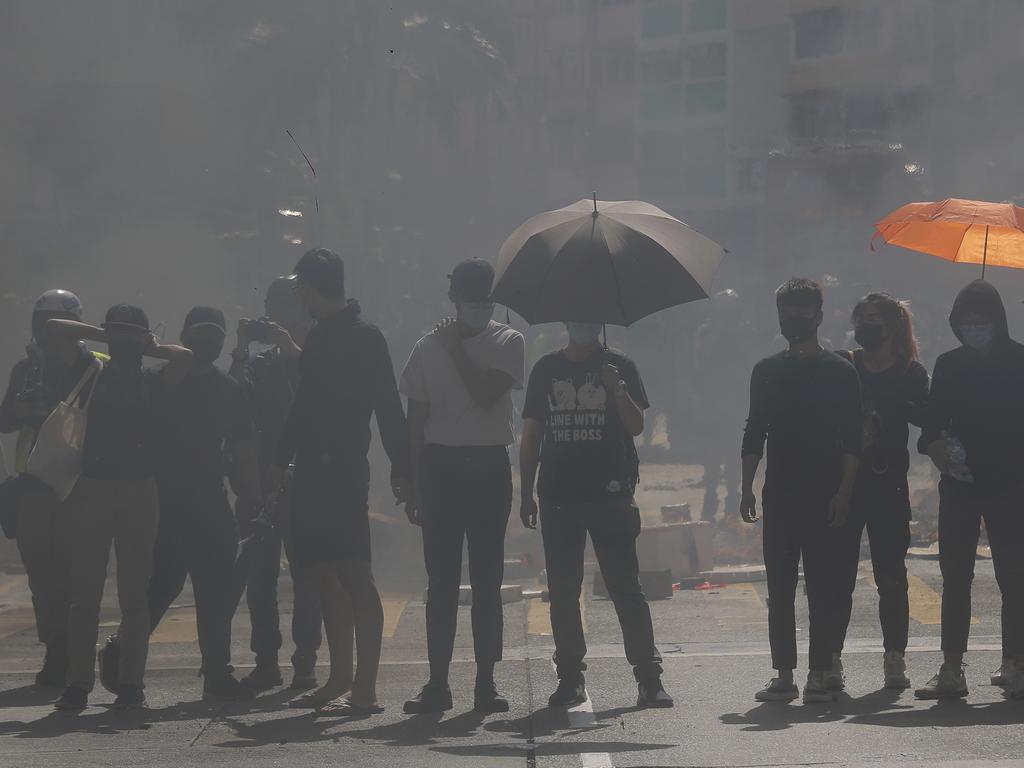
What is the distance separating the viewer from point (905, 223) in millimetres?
6551

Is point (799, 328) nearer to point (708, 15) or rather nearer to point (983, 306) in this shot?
point (983, 306)

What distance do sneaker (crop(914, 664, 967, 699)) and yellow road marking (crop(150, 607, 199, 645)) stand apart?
406 centimetres

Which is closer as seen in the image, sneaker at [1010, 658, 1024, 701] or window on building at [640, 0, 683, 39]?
sneaker at [1010, 658, 1024, 701]

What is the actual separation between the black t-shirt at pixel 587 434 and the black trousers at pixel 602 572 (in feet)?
0.21

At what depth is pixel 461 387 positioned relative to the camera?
593cm

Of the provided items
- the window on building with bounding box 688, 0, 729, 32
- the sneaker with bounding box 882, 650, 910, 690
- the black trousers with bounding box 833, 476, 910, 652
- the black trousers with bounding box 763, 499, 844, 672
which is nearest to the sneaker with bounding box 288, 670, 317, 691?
the black trousers with bounding box 763, 499, 844, 672

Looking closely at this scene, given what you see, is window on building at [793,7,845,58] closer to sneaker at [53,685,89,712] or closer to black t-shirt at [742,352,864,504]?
black t-shirt at [742,352,864,504]

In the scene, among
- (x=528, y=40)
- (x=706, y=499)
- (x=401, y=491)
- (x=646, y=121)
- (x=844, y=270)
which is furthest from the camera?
(x=646, y=121)

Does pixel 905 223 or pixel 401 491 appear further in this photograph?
pixel 905 223

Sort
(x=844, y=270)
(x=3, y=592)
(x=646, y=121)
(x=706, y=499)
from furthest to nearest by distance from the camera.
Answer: (x=646, y=121), (x=844, y=270), (x=706, y=499), (x=3, y=592)

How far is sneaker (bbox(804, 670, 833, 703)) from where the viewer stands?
5836 millimetres

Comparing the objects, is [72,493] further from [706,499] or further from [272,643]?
[706,499]

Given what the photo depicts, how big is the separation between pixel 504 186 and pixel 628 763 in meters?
27.1

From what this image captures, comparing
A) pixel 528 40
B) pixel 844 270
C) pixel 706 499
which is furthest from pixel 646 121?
pixel 706 499
